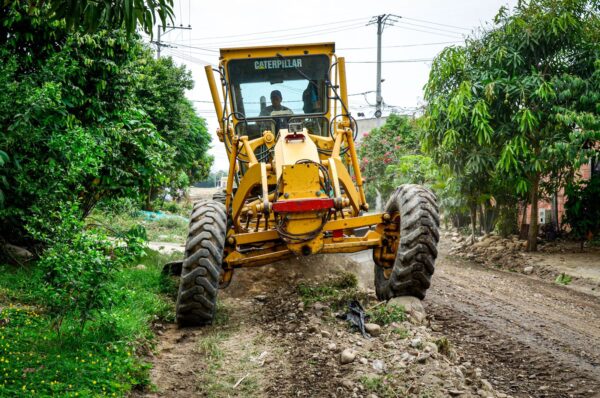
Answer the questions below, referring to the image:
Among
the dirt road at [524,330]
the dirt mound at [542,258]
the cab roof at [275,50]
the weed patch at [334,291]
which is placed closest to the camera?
the dirt road at [524,330]

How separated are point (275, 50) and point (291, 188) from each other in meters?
2.78

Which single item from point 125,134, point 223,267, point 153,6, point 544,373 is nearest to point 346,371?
point 544,373

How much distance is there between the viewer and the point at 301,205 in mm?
6379

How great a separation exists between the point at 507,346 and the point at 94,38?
→ 6727mm

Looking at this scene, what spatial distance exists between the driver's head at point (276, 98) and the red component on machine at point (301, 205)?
8.33 feet

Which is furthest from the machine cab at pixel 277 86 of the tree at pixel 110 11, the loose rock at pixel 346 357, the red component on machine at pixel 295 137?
the tree at pixel 110 11

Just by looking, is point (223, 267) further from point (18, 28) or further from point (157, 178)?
point (18, 28)

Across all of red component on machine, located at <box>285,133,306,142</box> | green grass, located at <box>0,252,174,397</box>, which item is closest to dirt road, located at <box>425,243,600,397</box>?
red component on machine, located at <box>285,133,306,142</box>

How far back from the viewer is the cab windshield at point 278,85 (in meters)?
8.52

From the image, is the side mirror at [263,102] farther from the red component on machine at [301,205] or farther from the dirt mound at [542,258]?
the dirt mound at [542,258]

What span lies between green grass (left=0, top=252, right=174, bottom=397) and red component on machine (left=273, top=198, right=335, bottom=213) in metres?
1.73

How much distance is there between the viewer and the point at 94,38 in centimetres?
852

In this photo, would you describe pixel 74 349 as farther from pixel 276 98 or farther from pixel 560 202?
pixel 560 202

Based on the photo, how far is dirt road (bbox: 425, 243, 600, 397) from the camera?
5.11m
